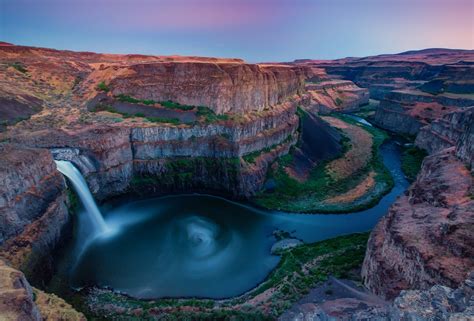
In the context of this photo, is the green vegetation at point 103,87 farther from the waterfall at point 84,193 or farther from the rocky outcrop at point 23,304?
the rocky outcrop at point 23,304

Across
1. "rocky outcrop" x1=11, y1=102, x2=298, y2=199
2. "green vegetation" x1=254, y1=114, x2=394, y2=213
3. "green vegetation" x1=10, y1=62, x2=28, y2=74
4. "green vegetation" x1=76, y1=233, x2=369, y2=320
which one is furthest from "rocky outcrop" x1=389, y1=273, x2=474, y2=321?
"green vegetation" x1=10, y1=62, x2=28, y2=74

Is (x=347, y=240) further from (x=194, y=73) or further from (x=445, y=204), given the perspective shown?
(x=194, y=73)

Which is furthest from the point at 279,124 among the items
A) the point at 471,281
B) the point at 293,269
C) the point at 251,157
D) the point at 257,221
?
the point at 471,281

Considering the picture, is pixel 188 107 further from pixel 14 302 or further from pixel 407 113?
pixel 407 113

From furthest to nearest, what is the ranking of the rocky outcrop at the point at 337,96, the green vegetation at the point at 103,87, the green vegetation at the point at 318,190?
1. the rocky outcrop at the point at 337,96
2. the green vegetation at the point at 103,87
3. the green vegetation at the point at 318,190

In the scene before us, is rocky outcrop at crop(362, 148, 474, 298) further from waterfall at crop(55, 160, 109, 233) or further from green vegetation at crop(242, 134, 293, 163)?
waterfall at crop(55, 160, 109, 233)

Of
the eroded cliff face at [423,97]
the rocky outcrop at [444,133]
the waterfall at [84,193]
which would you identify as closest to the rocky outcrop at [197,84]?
the waterfall at [84,193]

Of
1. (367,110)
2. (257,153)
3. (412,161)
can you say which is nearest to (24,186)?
(257,153)
